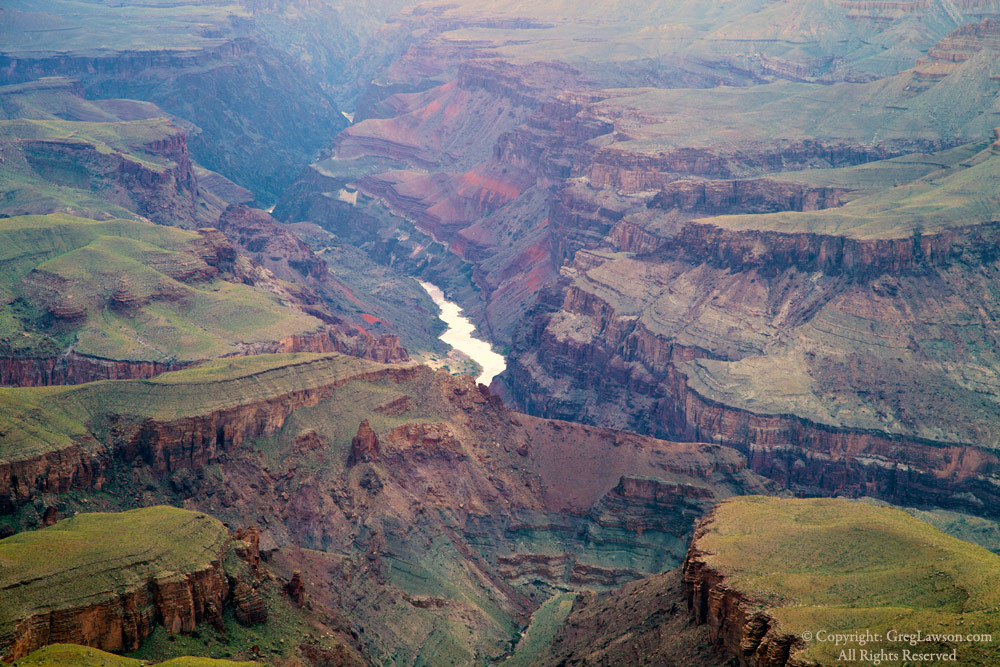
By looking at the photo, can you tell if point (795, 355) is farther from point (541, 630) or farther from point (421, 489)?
point (541, 630)

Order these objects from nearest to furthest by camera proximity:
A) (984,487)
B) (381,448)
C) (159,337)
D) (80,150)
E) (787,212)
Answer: (381,448) → (984,487) → (159,337) → (787,212) → (80,150)

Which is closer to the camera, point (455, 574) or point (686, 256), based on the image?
point (455, 574)

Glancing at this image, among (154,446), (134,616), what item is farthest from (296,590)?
(154,446)

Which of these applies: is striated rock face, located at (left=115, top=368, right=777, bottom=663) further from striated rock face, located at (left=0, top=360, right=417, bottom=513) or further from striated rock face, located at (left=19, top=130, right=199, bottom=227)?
striated rock face, located at (left=19, top=130, right=199, bottom=227)

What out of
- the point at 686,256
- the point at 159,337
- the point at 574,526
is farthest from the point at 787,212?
the point at 159,337

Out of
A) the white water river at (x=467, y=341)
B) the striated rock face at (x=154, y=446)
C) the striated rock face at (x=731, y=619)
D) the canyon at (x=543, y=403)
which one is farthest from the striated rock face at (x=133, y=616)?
the white water river at (x=467, y=341)

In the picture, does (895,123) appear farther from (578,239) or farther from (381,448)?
(381,448)

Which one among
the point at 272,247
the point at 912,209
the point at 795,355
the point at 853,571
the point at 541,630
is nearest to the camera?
the point at 853,571
